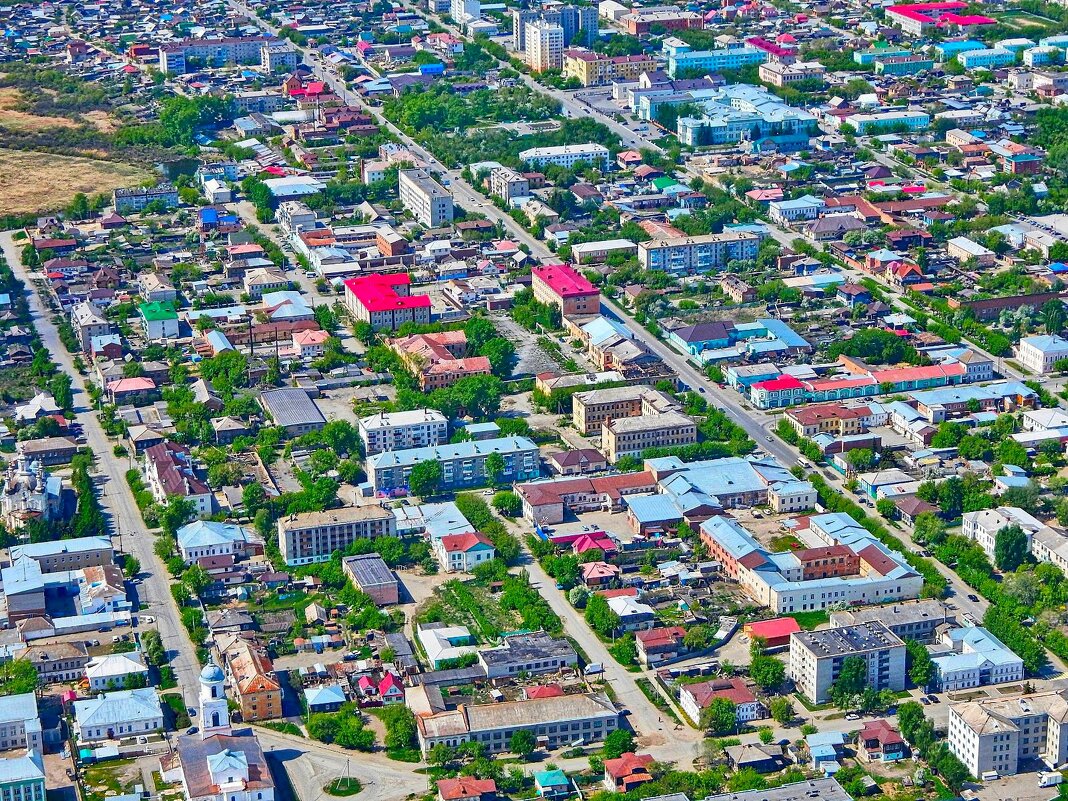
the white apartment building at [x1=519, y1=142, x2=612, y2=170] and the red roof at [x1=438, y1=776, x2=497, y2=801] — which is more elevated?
the red roof at [x1=438, y1=776, x2=497, y2=801]

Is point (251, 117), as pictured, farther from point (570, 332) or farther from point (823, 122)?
point (570, 332)

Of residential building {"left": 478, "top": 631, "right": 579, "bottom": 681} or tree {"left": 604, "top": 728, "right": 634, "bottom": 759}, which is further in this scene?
residential building {"left": 478, "top": 631, "right": 579, "bottom": 681}

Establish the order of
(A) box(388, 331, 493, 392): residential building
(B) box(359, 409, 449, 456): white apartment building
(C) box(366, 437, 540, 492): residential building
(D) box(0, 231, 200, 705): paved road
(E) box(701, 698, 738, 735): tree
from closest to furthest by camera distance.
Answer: (E) box(701, 698, 738, 735): tree, (D) box(0, 231, 200, 705): paved road, (C) box(366, 437, 540, 492): residential building, (B) box(359, 409, 449, 456): white apartment building, (A) box(388, 331, 493, 392): residential building

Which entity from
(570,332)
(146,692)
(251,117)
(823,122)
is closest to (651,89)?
(823,122)

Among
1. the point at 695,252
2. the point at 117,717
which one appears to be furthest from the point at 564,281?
the point at 117,717

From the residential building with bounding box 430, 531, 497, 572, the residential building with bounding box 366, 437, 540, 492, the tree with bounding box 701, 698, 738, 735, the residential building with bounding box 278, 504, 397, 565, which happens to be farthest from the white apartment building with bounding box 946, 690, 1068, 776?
the residential building with bounding box 366, 437, 540, 492

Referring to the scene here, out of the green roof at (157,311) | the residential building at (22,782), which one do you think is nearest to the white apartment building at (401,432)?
the green roof at (157,311)

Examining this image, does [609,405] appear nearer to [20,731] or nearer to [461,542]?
[461,542]

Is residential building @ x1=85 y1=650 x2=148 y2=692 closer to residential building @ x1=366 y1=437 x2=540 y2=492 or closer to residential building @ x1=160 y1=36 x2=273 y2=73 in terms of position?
residential building @ x1=366 y1=437 x2=540 y2=492
